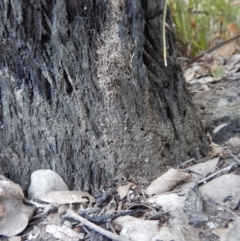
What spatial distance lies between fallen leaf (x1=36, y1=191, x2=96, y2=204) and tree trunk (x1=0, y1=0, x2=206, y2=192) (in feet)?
0.11

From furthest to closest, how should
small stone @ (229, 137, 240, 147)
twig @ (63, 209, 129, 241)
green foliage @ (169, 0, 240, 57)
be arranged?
1. green foliage @ (169, 0, 240, 57)
2. small stone @ (229, 137, 240, 147)
3. twig @ (63, 209, 129, 241)

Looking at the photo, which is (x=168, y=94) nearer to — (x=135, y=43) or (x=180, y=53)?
(x=135, y=43)

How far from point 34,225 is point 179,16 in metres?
1.51

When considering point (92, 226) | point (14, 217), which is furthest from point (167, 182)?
point (14, 217)

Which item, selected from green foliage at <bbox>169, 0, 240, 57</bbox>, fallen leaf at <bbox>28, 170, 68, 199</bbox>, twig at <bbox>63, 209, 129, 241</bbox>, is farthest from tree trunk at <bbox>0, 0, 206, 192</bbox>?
green foliage at <bbox>169, 0, 240, 57</bbox>

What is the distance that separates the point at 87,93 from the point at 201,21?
1457 mm

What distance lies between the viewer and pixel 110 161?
4.62 feet

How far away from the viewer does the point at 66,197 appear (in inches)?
54.3

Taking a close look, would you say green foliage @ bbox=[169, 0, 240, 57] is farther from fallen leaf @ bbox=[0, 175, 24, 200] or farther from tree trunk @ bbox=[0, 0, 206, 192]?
fallen leaf @ bbox=[0, 175, 24, 200]

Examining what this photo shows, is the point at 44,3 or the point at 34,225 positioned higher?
the point at 44,3

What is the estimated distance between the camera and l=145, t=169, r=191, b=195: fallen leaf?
1.40 meters

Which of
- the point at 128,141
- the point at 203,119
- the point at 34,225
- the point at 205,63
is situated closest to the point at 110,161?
the point at 128,141

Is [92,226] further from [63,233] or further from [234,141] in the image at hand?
[234,141]

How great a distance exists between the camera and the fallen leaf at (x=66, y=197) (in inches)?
54.1
